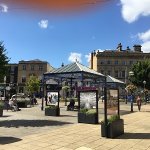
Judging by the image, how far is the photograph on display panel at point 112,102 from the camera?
14492 millimetres

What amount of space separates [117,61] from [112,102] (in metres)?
84.2

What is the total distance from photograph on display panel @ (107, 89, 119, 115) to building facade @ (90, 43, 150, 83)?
8139 centimetres

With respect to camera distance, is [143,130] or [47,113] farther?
[47,113]

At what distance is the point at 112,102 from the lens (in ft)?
49.0

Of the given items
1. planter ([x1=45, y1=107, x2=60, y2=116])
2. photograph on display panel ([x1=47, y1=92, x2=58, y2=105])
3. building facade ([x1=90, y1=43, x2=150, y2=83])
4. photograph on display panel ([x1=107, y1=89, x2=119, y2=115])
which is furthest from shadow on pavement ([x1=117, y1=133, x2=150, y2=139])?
building facade ([x1=90, y1=43, x2=150, y2=83])

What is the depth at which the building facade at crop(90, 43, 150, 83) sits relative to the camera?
319 feet

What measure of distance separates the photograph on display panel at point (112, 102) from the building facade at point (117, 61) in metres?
81.4

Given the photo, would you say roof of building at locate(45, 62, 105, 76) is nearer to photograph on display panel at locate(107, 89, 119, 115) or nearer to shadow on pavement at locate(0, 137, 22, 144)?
photograph on display panel at locate(107, 89, 119, 115)

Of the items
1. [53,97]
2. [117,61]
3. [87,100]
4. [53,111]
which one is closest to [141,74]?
[117,61]

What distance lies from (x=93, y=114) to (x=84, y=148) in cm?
722

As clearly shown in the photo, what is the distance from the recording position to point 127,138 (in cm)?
1341

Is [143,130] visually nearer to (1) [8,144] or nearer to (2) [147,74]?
(1) [8,144]

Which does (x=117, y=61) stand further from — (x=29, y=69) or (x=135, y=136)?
(x=135, y=136)

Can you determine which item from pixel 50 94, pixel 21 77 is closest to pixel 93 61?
pixel 21 77
